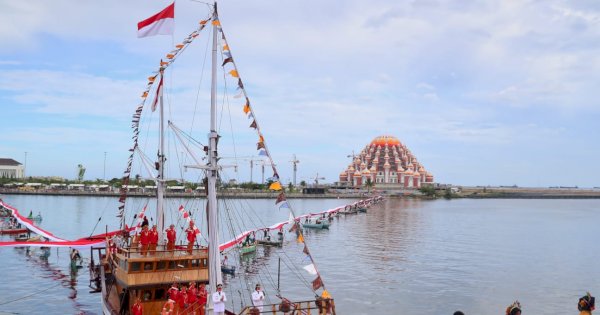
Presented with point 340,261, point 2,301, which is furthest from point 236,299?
point 340,261

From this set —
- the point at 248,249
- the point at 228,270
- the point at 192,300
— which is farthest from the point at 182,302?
the point at 248,249

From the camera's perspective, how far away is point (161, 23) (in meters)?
21.6

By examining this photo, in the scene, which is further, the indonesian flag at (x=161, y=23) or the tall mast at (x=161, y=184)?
the tall mast at (x=161, y=184)

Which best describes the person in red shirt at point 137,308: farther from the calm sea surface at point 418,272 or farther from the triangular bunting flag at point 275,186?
the calm sea surface at point 418,272

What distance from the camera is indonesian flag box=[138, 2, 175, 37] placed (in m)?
21.5

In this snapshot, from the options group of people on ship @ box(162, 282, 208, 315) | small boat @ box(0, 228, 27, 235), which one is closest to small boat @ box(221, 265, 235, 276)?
group of people on ship @ box(162, 282, 208, 315)

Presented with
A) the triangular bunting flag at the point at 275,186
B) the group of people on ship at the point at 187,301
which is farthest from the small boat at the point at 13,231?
the triangular bunting flag at the point at 275,186

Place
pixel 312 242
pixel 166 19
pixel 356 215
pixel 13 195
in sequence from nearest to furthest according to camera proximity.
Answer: pixel 166 19, pixel 312 242, pixel 356 215, pixel 13 195

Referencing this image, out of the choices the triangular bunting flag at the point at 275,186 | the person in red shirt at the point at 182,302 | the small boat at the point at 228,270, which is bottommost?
the small boat at the point at 228,270

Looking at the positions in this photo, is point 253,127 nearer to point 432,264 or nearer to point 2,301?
point 2,301

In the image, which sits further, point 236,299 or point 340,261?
point 340,261

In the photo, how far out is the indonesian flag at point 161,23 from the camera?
21.5 metres

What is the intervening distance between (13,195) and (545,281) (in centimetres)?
17387

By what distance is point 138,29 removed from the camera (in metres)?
22.3
